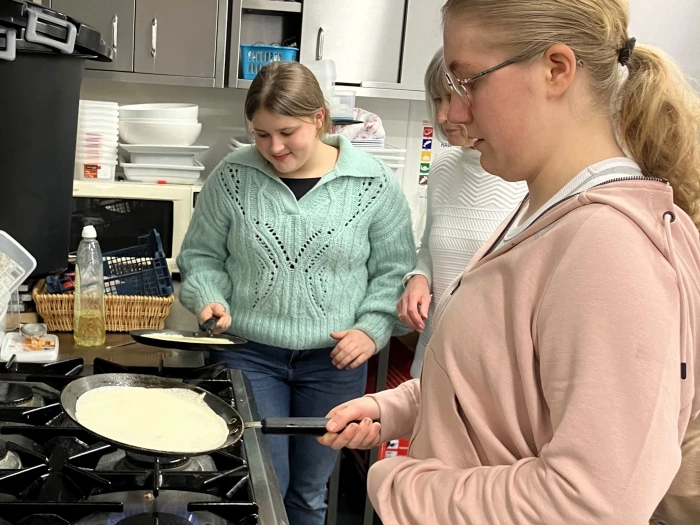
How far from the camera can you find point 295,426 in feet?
3.44

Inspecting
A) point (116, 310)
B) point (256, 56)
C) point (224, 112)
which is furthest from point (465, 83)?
point (224, 112)

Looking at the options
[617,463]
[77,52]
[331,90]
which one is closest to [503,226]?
[617,463]

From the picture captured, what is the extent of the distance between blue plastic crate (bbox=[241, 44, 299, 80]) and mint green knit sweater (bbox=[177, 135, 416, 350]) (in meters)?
0.82

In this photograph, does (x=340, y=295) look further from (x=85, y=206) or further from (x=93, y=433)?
(x=85, y=206)

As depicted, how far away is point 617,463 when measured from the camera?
2.24 ft

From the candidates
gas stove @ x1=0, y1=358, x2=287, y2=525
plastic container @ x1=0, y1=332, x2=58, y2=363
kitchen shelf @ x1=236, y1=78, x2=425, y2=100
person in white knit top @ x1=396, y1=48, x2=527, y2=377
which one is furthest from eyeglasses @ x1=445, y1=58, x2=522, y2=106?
kitchen shelf @ x1=236, y1=78, x2=425, y2=100

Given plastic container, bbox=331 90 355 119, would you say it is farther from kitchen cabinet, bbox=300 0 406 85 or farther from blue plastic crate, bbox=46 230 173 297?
blue plastic crate, bbox=46 230 173 297

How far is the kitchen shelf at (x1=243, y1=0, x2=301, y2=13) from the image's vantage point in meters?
2.53

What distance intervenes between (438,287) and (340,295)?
0.26m

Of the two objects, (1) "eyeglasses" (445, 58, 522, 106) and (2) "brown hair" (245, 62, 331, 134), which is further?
(2) "brown hair" (245, 62, 331, 134)

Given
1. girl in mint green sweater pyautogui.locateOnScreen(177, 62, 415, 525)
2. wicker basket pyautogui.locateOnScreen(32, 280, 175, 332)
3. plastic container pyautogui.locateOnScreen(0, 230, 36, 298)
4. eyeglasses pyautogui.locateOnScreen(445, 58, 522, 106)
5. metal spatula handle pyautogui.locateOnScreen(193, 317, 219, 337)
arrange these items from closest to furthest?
eyeglasses pyautogui.locateOnScreen(445, 58, 522, 106) → plastic container pyautogui.locateOnScreen(0, 230, 36, 298) → metal spatula handle pyautogui.locateOnScreen(193, 317, 219, 337) → girl in mint green sweater pyautogui.locateOnScreen(177, 62, 415, 525) → wicker basket pyautogui.locateOnScreen(32, 280, 175, 332)

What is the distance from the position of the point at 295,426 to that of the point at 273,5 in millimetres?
1874

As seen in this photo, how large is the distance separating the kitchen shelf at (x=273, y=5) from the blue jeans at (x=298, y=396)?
1.31 metres

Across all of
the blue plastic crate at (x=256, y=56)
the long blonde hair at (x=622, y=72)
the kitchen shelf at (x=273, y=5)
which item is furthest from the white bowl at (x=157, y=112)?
the long blonde hair at (x=622, y=72)
